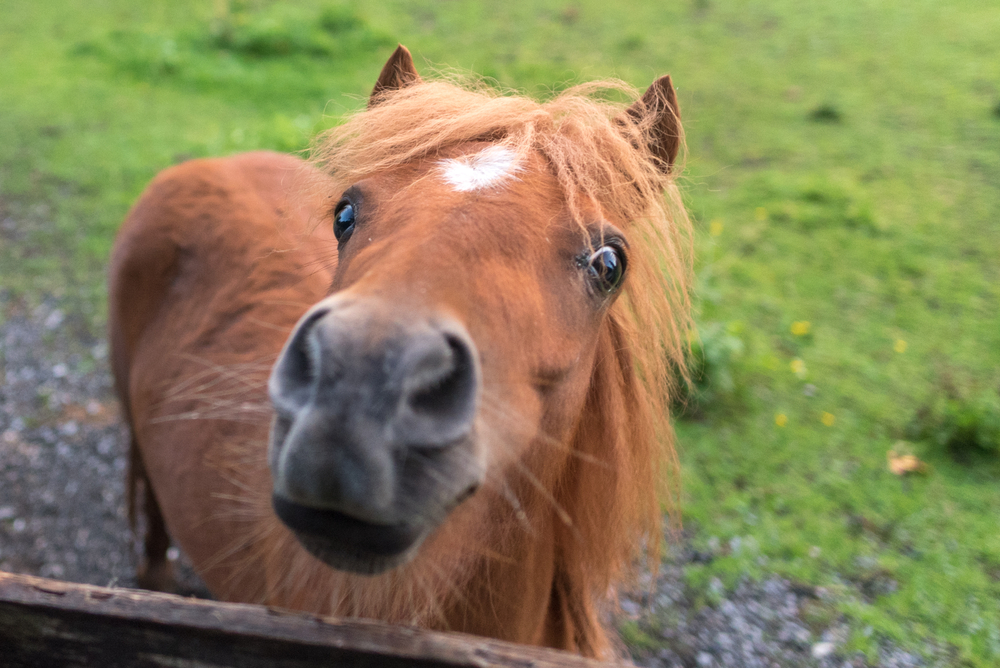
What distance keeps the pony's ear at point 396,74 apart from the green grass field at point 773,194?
0.14m

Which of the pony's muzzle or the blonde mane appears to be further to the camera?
the blonde mane

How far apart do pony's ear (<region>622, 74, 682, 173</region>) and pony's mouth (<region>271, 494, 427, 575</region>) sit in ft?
4.28

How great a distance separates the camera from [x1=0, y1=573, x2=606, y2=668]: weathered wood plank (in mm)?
1062

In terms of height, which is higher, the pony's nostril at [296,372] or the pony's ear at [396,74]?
the pony's ear at [396,74]

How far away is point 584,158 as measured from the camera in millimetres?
1598

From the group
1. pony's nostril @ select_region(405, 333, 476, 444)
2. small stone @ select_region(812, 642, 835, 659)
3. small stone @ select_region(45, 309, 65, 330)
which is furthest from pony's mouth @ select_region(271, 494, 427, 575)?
small stone @ select_region(45, 309, 65, 330)

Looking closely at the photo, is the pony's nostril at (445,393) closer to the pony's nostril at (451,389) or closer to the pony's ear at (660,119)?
the pony's nostril at (451,389)

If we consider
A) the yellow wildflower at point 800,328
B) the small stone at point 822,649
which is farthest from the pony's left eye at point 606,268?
the yellow wildflower at point 800,328

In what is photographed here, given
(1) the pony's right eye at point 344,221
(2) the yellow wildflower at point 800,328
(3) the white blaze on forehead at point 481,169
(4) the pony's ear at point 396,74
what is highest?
(4) the pony's ear at point 396,74

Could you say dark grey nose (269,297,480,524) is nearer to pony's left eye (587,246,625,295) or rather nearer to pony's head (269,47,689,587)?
pony's head (269,47,689,587)

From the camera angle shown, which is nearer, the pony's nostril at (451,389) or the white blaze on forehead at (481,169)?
the pony's nostril at (451,389)

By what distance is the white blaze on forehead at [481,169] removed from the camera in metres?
1.44

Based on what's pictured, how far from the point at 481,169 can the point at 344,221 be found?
0.43 meters

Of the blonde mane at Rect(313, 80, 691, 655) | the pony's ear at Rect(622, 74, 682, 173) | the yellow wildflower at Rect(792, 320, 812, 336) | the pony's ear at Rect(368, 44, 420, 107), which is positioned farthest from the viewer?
the yellow wildflower at Rect(792, 320, 812, 336)
